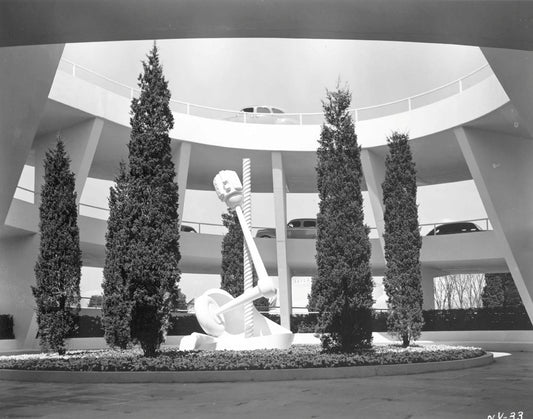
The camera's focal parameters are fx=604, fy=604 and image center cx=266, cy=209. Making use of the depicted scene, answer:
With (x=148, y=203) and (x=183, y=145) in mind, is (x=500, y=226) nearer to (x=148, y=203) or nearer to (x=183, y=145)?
(x=183, y=145)

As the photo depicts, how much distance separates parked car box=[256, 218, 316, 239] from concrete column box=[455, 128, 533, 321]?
9.25m

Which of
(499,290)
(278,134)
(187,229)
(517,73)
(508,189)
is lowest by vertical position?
(499,290)

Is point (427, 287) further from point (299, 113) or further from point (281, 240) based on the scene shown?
point (299, 113)

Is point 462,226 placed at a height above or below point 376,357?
above

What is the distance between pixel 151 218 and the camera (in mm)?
13609

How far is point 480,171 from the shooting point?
25.7 metres

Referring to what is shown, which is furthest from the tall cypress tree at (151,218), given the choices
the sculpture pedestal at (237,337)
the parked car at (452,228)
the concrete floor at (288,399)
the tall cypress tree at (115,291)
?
the parked car at (452,228)

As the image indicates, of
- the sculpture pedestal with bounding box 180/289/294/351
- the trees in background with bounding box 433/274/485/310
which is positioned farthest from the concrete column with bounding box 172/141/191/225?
the trees in background with bounding box 433/274/485/310

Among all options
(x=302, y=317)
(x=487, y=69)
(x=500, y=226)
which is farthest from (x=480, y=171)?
(x=302, y=317)

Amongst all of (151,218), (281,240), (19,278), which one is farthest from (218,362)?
(281,240)

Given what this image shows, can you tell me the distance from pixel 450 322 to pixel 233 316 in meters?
14.1

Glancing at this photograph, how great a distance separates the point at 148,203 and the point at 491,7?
9.70 m

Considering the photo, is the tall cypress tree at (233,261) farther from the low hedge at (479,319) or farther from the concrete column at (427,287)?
the concrete column at (427,287)

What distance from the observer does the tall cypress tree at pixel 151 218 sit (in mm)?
13445
